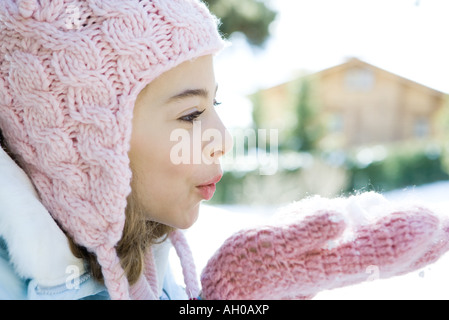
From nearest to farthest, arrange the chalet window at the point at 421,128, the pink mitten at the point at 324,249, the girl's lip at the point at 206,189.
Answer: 1. the pink mitten at the point at 324,249
2. the girl's lip at the point at 206,189
3. the chalet window at the point at 421,128

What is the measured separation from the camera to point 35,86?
1.02m

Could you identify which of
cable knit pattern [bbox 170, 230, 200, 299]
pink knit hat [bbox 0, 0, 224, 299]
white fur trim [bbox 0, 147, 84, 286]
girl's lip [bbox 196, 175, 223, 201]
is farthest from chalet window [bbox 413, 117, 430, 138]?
white fur trim [bbox 0, 147, 84, 286]

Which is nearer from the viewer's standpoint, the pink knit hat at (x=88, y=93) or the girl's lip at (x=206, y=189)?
the pink knit hat at (x=88, y=93)

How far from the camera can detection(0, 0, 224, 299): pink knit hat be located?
1013 mm

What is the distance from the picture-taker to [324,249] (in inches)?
37.5

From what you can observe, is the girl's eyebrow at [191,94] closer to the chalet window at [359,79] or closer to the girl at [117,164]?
the girl at [117,164]

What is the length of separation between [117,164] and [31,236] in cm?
22

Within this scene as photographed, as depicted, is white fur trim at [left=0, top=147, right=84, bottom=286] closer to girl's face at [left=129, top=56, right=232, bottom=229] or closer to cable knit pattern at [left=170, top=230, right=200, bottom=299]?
girl's face at [left=129, top=56, right=232, bottom=229]

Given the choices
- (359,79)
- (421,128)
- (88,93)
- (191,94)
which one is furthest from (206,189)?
(421,128)

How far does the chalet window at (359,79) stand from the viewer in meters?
21.3

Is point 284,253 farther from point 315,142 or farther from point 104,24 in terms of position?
point 315,142

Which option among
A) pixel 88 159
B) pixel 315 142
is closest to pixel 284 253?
pixel 88 159

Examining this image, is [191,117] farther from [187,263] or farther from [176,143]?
[187,263]

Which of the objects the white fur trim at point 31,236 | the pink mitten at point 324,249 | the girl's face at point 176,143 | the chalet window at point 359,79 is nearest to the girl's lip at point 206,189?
the girl's face at point 176,143
